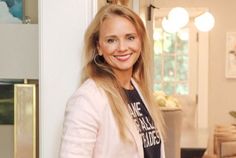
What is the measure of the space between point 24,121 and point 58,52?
0.31m

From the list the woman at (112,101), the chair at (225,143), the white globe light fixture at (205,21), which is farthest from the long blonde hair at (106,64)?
the white globe light fixture at (205,21)

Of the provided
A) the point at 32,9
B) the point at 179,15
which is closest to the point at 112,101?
the point at 32,9

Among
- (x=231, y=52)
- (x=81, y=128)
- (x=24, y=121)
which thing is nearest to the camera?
(x=81, y=128)

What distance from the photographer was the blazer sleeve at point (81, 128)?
1090 millimetres

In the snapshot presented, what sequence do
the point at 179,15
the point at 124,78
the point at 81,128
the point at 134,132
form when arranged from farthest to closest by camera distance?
the point at 179,15
the point at 124,78
the point at 134,132
the point at 81,128

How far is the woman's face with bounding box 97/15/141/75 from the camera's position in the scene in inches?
47.1

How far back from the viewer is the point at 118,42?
47.6 inches

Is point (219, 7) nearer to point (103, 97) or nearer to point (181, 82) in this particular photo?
point (181, 82)

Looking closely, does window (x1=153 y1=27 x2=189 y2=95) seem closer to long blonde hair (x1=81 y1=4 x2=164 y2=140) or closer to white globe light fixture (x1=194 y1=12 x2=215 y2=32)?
white globe light fixture (x1=194 y1=12 x2=215 y2=32)

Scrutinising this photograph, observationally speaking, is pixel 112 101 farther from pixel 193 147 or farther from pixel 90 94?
pixel 193 147

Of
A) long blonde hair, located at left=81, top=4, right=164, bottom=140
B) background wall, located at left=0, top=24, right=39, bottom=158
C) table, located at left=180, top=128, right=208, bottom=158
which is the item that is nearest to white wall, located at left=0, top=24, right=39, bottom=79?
background wall, located at left=0, top=24, right=39, bottom=158

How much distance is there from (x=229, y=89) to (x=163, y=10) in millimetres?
1449

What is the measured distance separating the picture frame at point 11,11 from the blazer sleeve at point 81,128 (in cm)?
58

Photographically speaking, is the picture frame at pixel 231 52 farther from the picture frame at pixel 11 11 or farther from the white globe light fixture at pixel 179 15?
the picture frame at pixel 11 11
